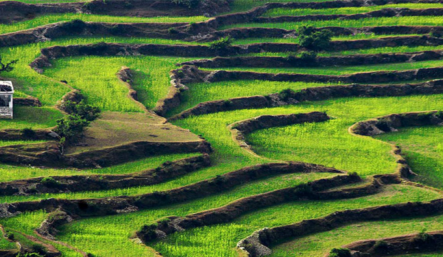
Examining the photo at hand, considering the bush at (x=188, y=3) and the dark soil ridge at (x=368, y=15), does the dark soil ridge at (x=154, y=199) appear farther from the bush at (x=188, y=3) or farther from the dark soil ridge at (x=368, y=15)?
the bush at (x=188, y=3)

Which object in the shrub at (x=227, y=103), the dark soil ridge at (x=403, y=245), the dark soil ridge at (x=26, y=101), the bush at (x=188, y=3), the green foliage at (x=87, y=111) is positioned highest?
the bush at (x=188, y=3)

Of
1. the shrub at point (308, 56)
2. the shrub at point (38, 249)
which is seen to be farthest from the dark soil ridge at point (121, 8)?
the shrub at point (38, 249)

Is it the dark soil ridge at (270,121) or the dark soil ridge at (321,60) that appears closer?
the dark soil ridge at (270,121)

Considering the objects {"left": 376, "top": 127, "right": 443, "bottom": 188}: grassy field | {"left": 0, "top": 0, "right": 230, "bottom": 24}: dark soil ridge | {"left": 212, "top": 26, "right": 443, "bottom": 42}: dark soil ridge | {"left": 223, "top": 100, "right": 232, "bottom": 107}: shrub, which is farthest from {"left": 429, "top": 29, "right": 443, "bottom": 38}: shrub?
{"left": 223, "top": 100, "right": 232, "bottom": 107}: shrub

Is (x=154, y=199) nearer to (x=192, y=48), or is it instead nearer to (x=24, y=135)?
(x=24, y=135)

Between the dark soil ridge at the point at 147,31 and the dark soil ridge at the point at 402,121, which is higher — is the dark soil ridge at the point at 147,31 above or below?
above

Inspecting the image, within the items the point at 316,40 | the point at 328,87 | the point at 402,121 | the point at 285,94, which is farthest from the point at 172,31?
the point at 402,121
